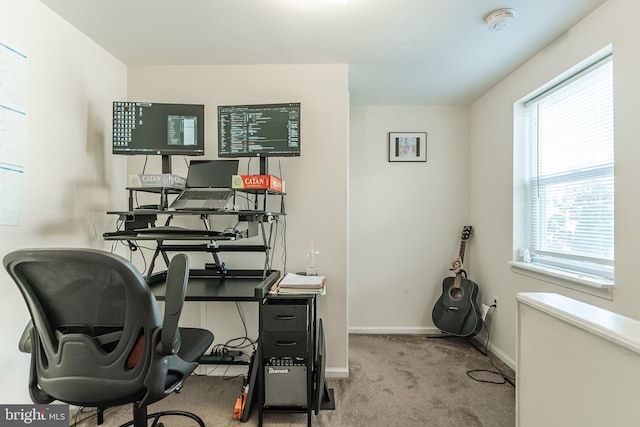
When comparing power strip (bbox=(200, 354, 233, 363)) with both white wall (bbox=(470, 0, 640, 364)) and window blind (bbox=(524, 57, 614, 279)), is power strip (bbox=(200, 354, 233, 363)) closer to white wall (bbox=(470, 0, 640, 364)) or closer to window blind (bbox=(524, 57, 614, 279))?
white wall (bbox=(470, 0, 640, 364))

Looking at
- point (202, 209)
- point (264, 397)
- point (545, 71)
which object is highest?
point (545, 71)

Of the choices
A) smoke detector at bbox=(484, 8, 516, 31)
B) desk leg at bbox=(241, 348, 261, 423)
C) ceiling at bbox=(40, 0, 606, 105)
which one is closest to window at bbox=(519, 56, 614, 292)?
ceiling at bbox=(40, 0, 606, 105)

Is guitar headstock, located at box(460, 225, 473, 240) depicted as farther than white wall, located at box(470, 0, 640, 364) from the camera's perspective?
Yes

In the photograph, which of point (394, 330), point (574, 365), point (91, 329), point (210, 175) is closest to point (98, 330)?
point (91, 329)

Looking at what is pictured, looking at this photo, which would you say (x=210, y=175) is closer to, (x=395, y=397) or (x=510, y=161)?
(x=395, y=397)

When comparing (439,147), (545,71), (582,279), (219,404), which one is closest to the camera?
(582,279)

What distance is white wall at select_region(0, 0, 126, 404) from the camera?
1629 millimetres

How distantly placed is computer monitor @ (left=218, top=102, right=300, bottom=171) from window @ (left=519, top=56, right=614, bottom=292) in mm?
1848

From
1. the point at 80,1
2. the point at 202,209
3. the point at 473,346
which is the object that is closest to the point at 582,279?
the point at 473,346

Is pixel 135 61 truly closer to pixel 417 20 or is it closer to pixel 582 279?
pixel 417 20

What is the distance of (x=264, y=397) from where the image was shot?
1866 mm

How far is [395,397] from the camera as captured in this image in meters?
2.15

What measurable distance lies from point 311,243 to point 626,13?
2237 mm

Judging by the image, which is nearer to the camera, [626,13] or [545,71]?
[626,13]
